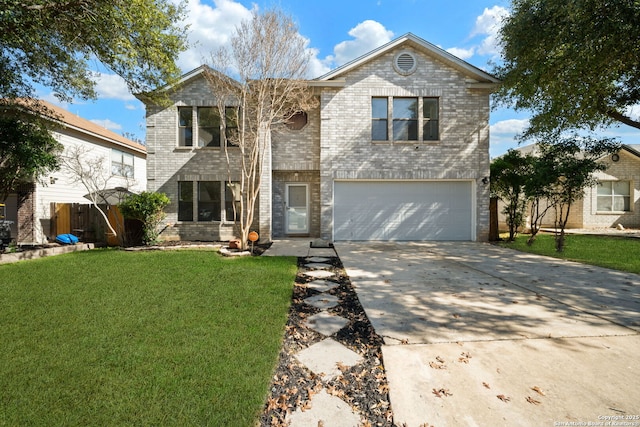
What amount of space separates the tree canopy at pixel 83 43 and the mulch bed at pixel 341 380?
263 inches

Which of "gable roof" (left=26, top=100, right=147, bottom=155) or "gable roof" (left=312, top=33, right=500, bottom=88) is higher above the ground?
"gable roof" (left=312, top=33, right=500, bottom=88)

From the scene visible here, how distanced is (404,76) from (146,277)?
10343 millimetres

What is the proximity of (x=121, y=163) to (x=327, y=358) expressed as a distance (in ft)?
55.0

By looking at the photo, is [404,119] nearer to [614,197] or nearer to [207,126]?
[207,126]

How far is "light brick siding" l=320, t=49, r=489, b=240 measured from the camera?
10.5m

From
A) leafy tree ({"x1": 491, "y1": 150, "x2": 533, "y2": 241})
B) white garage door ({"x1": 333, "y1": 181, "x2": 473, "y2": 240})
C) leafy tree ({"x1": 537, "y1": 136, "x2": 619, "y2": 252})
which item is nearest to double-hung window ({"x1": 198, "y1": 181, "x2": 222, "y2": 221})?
white garage door ({"x1": 333, "y1": 181, "x2": 473, "y2": 240})

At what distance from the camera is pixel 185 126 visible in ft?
35.4

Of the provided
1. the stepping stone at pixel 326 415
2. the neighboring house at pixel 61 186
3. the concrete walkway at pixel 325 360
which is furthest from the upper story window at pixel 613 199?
the neighboring house at pixel 61 186

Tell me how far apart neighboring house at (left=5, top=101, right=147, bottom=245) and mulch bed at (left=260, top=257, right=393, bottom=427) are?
36.5 feet

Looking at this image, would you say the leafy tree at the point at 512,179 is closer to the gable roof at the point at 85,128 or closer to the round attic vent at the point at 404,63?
the round attic vent at the point at 404,63

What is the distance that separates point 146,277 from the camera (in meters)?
5.40

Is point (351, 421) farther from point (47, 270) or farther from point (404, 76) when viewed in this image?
point (404, 76)

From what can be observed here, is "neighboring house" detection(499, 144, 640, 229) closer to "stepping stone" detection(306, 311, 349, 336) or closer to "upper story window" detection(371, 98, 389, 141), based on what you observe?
"upper story window" detection(371, 98, 389, 141)

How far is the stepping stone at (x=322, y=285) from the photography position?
4794mm
